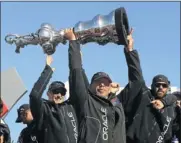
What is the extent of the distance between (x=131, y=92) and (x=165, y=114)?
0.56 m

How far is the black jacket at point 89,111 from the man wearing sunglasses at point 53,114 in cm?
107

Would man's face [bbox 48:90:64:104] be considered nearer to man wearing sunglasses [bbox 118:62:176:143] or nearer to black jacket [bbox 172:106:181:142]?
man wearing sunglasses [bbox 118:62:176:143]

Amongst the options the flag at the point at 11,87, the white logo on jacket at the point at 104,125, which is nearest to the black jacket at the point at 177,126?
the white logo on jacket at the point at 104,125

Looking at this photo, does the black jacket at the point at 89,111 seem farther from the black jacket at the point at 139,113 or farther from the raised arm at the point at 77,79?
the black jacket at the point at 139,113

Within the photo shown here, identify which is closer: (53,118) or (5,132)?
(53,118)

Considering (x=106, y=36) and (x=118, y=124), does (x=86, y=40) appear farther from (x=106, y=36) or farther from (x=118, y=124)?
(x=118, y=124)

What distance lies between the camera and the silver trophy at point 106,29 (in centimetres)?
691

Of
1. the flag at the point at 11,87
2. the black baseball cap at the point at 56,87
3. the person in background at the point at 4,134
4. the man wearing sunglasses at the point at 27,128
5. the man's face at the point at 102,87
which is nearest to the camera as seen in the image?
the man's face at the point at 102,87

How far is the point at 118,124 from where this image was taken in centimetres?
558

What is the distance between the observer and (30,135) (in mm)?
7168

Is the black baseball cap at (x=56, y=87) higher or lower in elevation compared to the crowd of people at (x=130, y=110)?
higher

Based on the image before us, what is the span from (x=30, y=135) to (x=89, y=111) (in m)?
2.11

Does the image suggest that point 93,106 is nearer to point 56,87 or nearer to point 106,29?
point 56,87

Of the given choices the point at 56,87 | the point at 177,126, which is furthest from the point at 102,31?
the point at 177,126
